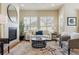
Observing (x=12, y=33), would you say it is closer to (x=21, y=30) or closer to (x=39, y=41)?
(x=21, y=30)

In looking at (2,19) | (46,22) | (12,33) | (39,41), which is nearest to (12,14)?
(2,19)

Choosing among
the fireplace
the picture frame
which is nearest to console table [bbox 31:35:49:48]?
the fireplace

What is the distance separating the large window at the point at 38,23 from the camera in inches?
149

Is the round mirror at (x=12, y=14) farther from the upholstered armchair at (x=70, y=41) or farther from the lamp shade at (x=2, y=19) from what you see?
the upholstered armchair at (x=70, y=41)

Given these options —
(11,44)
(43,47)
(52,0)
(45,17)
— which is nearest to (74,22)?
(45,17)

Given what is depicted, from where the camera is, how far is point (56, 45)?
152 inches

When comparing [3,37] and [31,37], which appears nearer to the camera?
[3,37]

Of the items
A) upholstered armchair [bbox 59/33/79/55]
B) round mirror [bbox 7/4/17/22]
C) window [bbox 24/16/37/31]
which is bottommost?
upholstered armchair [bbox 59/33/79/55]

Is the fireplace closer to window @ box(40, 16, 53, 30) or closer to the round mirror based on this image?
the round mirror

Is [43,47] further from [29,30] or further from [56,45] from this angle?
[29,30]

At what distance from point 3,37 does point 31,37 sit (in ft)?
2.59

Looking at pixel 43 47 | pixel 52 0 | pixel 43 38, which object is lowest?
pixel 43 47

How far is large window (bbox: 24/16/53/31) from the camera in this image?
378 cm
